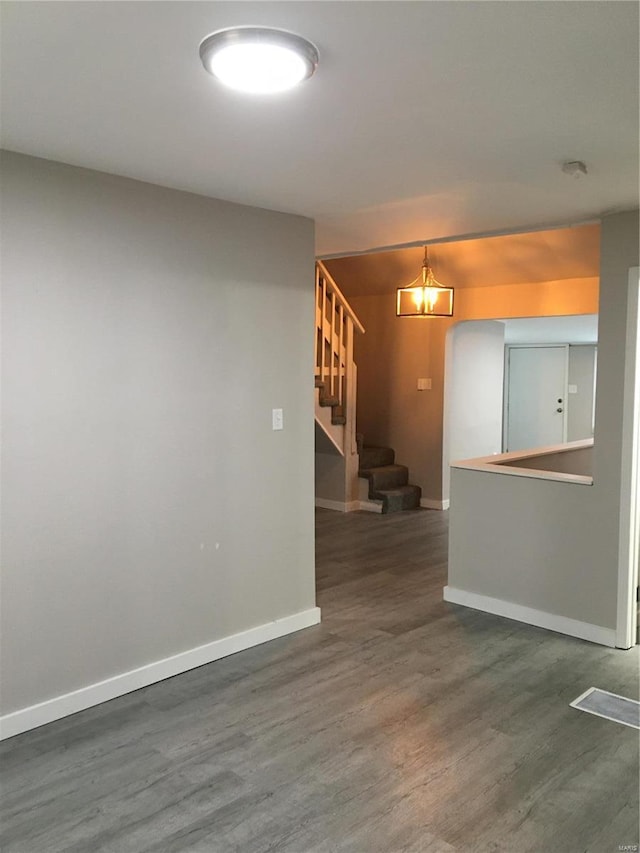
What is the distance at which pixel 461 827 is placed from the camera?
7.21 ft

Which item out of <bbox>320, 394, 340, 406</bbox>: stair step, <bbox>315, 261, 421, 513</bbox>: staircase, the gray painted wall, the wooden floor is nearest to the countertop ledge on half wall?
the wooden floor

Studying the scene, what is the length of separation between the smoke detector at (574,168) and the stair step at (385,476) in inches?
177

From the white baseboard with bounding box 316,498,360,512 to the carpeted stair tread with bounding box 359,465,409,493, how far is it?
23 cm

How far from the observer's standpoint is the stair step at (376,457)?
722 centimetres

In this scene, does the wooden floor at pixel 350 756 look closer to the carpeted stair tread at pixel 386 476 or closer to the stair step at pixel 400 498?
the stair step at pixel 400 498

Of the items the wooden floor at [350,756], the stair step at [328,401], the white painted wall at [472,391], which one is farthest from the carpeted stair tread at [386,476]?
the wooden floor at [350,756]

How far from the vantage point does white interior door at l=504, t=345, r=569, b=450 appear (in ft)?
31.2

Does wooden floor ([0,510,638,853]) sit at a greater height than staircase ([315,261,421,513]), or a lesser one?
lesser

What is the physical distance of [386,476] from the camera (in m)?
7.09

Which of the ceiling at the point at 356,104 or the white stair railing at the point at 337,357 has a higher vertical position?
the ceiling at the point at 356,104

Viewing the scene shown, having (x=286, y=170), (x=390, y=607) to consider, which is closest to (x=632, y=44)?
(x=286, y=170)

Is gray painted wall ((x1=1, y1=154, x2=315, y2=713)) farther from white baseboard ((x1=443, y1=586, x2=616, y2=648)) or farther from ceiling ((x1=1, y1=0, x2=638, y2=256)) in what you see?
white baseboard ((x1=443, y1=586, x2=616, y2=648))

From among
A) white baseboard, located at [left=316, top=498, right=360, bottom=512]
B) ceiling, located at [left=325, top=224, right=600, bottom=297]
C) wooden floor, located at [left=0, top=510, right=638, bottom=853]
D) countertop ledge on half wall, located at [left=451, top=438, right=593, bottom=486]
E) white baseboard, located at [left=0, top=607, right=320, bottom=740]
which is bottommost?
wooden floor, located at [left=0, top=510, right=638, bottom=853]

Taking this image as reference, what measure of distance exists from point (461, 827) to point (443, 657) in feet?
4.31
